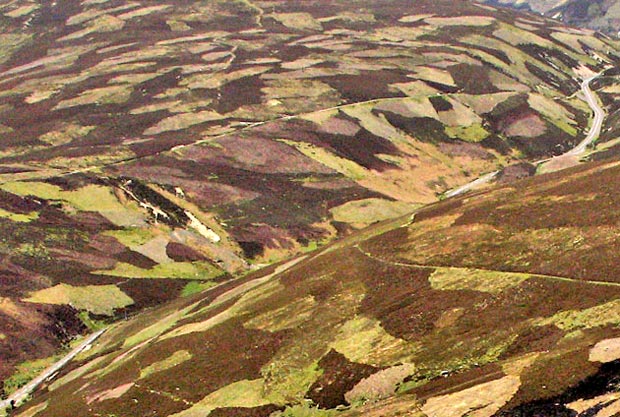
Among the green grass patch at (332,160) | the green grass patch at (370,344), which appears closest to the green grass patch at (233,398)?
the green grass patch at (370,344)

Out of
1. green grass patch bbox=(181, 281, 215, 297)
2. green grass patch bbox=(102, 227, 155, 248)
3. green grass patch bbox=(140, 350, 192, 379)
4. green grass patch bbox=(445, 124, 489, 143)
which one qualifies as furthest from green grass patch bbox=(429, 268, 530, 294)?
green grass patch bbox=(445, 124, 489, 143)

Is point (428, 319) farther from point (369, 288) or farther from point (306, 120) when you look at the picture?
point (306, 120)

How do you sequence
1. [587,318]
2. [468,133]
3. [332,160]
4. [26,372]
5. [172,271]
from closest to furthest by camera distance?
[587,318], [26,372], [172,271], [332,160], [468,133]

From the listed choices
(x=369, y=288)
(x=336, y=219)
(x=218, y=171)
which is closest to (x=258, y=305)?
(x=369, y=288)

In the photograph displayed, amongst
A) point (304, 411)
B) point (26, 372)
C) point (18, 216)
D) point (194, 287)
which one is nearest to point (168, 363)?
point (304, 411)

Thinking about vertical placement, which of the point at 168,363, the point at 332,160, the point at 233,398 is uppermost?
the point at 233,398

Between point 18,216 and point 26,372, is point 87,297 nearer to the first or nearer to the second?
point 26,372
